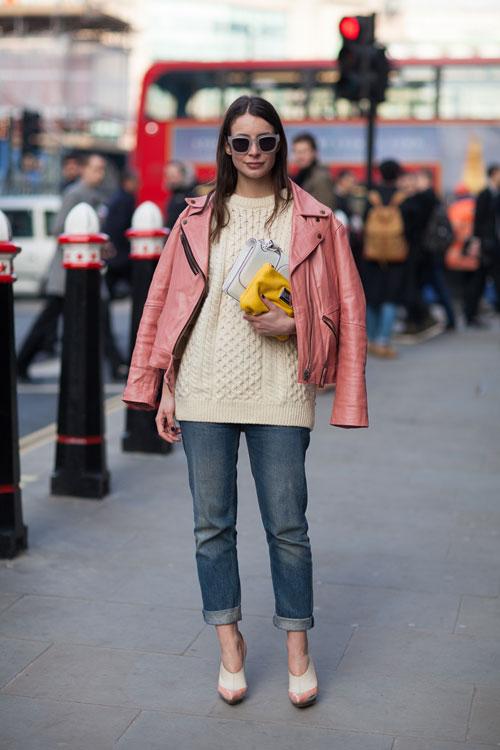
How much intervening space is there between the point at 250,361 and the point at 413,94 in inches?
663

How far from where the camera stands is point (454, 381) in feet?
33.5

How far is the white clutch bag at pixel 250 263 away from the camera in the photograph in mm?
3438

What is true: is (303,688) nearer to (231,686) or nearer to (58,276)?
(231,686)

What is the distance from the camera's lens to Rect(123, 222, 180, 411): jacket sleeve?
369 centimetres

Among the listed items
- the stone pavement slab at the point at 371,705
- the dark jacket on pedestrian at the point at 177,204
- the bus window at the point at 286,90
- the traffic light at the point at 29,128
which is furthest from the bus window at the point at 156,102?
the stone pavement slab at the point at 371,705

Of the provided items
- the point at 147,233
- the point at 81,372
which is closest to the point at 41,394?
the point at 147,233

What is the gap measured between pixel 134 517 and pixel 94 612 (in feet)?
4.32

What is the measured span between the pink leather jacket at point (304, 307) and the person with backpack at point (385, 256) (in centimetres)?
793

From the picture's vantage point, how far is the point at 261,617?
14.5ft

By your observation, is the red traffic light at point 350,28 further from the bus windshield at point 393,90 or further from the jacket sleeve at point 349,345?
the jacket sleeve at point 349,345

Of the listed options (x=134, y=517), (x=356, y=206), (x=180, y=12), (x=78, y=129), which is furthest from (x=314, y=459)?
(x=180, y=12)

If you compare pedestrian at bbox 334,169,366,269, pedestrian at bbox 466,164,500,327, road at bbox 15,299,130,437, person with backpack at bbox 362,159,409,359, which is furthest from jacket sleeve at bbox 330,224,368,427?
pedestrian at bbox 466,164,500,327

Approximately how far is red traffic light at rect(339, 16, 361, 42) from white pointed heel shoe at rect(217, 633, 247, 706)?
9.04 metres

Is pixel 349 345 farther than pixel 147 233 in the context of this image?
No
